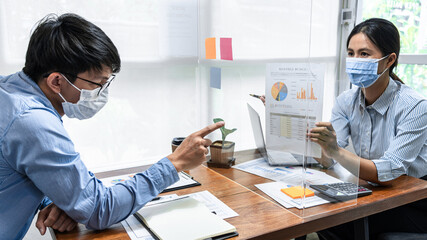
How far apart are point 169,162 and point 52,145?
0.36 m

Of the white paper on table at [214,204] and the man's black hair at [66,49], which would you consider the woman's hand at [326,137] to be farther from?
the man's black hair at [66,49]

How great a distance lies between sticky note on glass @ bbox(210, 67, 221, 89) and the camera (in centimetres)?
175

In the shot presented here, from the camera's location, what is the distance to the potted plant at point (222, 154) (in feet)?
5.30

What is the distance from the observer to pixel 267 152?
1.55 m

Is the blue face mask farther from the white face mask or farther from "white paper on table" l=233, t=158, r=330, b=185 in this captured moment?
the white face mask

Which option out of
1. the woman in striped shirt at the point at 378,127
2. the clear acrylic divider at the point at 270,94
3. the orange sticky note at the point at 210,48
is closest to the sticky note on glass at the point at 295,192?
the clear acrylic divider at the point at 270,94

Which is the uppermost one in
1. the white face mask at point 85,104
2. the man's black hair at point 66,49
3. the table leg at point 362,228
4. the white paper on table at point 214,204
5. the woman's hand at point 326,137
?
the man's black hair at point 66,49

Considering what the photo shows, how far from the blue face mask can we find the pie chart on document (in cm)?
24

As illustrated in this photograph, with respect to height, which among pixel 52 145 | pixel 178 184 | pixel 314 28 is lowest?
pixel 178 184

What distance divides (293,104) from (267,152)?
1.21ft

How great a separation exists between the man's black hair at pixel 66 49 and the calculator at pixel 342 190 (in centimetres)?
82

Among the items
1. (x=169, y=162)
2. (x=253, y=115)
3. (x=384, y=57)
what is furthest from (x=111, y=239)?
(x=384, y=57)

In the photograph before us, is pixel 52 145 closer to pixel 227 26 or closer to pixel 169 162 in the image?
pixel 169 162

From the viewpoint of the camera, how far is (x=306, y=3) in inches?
44.1
